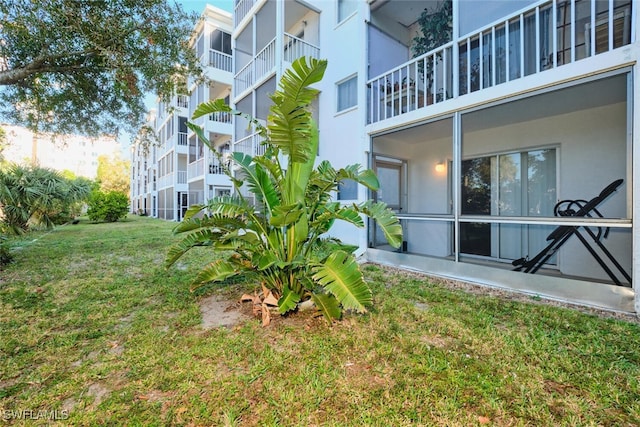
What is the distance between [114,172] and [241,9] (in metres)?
51.5

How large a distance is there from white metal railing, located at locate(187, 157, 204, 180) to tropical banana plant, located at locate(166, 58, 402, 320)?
14569mm

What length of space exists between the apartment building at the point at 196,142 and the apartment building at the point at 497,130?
4540 mm

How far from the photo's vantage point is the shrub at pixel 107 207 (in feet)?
68.2

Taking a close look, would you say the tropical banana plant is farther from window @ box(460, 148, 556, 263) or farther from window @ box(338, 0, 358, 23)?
window @ box(338, 0, 358, 23)

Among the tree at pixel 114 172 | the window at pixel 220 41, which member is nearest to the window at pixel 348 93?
the window at pixel 220 41

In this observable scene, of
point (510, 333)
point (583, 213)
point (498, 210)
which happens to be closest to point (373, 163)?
point (498, 210)

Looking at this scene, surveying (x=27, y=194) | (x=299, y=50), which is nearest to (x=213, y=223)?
(x=299, y=50)

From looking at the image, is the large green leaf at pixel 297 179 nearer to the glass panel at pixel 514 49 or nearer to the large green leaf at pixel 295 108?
the large green leaf at pixel 295 108

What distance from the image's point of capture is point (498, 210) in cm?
698

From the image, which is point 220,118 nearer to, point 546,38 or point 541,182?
point 546,38

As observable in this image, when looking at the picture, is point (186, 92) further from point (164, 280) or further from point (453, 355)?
point (453, 355)

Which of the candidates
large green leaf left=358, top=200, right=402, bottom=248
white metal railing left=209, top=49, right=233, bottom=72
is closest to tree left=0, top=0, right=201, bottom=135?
large green leaf left=358, top=200, right=402, bottom=248

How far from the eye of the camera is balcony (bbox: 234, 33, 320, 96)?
392 inches

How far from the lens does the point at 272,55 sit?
33.6 feet
